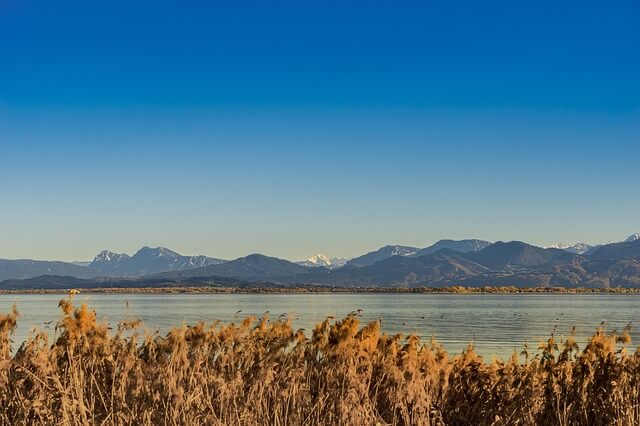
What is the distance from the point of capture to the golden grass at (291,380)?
28.9 feet

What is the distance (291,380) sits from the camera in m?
9.54

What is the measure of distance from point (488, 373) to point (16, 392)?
19.7ft

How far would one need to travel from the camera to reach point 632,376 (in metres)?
9.82

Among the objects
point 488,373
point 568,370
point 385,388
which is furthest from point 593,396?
point 385,388

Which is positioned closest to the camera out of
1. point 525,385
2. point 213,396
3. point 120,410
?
point 120,410

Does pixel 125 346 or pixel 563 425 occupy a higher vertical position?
pixel 125 346

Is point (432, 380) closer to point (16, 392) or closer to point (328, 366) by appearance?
point (328, 366)

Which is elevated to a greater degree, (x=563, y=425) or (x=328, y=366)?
(x=328, y=366)

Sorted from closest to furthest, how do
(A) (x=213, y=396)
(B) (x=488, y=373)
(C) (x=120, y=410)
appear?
(C) (x=120, y=410) → (A) (x=213, y=396) → (B) (x=488, y=373)

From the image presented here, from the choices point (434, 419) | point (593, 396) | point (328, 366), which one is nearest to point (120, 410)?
point (328, 366)

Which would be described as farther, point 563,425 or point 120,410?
point 563,425

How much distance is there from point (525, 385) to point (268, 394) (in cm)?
326

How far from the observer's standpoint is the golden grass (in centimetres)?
882

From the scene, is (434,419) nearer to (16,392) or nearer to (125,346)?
(125,346)
